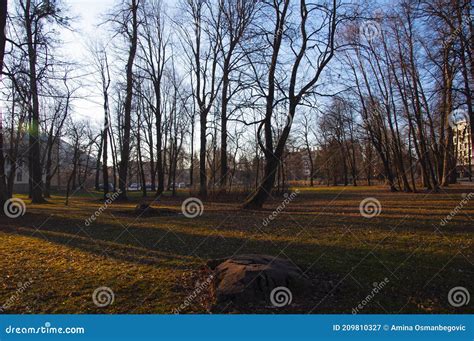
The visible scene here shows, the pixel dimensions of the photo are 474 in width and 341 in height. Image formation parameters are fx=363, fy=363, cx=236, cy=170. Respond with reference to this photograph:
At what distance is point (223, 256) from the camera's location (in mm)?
7461

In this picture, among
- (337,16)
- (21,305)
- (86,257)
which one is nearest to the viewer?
(21,305)

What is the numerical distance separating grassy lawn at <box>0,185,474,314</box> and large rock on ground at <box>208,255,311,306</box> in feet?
0.81

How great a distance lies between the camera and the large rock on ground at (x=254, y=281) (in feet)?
15.8

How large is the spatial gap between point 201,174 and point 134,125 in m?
21.0

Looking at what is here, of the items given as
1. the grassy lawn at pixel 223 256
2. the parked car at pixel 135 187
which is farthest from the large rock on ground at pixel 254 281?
the parked car at pixel 135 187

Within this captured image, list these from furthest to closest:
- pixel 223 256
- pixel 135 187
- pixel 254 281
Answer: pixel 135 187, pixel 223 256, pixel 254 281

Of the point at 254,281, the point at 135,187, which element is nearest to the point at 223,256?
the point at 254,281

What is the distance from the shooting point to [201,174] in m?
27.0

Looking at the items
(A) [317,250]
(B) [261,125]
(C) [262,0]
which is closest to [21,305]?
(A) [317,250]

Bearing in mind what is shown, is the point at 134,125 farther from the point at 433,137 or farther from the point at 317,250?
the point at 317,250

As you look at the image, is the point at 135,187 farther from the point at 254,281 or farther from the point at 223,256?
the point at 254,281

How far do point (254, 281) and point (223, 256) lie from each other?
2.55 metres

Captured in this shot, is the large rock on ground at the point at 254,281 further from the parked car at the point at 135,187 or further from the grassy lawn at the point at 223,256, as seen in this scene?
the parked car at the point at 135,187

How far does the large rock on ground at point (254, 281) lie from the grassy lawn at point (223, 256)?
25 cm
